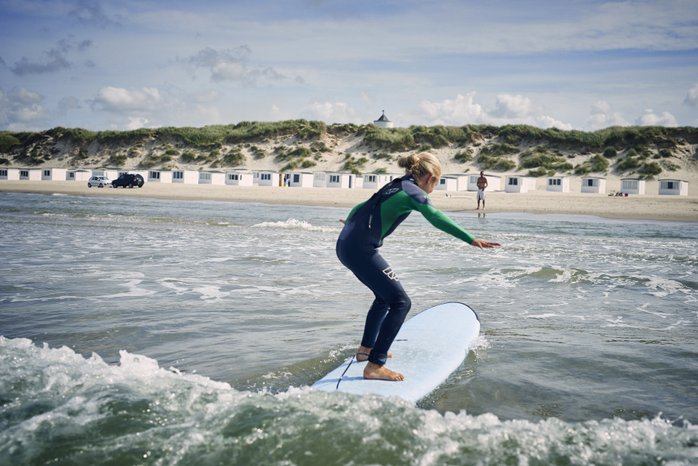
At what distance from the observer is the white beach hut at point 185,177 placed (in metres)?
54.7

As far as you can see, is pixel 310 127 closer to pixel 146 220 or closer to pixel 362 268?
pixel 146 220

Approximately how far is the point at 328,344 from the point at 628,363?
2717 mm

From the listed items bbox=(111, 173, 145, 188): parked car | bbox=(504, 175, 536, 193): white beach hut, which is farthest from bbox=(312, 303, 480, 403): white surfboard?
bbox=(111, 173, 145, 188): parked car

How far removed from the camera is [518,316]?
7121mm

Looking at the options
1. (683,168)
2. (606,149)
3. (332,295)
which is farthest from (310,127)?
(332,295)

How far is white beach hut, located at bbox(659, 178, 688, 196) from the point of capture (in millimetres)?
44812

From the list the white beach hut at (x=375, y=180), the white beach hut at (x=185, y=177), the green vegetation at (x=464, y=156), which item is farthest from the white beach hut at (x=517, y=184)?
the white beach hut at (x=185, y=177)

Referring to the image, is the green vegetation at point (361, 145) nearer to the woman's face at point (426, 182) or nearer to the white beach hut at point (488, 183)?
the white beach hut at point (488, 183)

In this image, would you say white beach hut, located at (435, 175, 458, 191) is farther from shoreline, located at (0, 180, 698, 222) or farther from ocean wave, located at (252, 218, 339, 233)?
ocean wave, located at (252, 218, 339, 233)

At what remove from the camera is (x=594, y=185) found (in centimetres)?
4734

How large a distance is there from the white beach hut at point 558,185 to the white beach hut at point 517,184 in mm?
1429

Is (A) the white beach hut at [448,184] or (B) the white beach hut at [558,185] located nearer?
(A) the white beach hut at [448,184]

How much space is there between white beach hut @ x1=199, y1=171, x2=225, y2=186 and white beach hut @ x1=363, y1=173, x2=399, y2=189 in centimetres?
1377

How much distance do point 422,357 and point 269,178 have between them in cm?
5134
